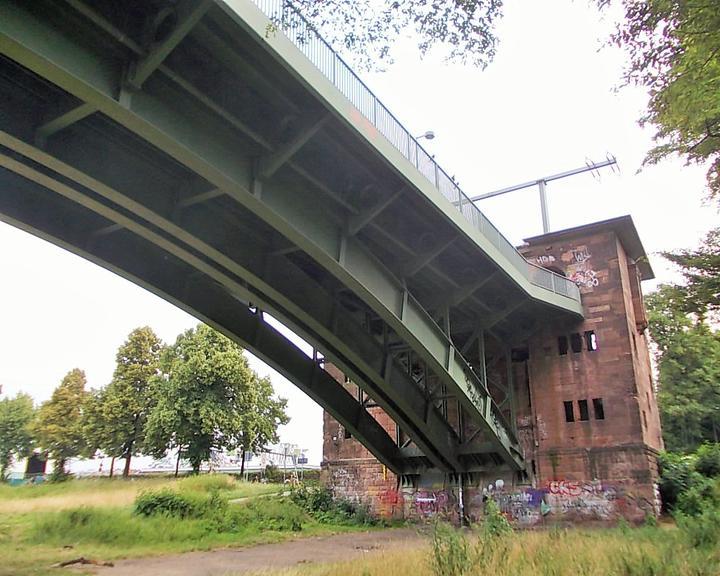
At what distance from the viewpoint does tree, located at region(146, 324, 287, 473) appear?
36.1 meters

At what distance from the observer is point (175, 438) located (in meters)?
36.7

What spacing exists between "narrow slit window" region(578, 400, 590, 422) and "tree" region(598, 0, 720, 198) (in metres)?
12.5

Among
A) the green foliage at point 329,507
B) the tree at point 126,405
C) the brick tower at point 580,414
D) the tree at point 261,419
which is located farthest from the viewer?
the tree at point 126,405

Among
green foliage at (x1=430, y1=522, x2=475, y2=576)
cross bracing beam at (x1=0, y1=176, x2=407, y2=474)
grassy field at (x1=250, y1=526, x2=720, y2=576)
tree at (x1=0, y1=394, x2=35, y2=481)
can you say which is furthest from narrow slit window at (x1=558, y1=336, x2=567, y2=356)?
tree at (x1=0, y1=394, x2=35, y2=481)

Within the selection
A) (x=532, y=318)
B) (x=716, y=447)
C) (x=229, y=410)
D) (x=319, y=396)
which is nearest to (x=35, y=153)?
(x=319, y=396)

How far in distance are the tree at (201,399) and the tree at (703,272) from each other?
27577 mm

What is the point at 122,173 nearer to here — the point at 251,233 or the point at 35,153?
the point at 35,153

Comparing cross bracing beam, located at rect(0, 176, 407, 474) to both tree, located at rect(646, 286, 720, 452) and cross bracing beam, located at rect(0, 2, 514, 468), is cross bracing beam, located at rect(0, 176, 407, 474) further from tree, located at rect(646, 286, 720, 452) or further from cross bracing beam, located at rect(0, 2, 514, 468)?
tree, located at rect(646, 286, 720, 452)

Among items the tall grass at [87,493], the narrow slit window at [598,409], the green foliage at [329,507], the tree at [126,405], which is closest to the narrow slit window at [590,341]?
the narrow slit window at [598,409]

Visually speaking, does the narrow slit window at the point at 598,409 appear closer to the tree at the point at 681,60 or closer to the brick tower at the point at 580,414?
the brick tower at the point at 580,414

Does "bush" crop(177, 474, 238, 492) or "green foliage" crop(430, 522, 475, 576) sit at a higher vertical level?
"bush" crop(177, 474, 238, 492)

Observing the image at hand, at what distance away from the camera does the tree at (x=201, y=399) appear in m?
36.1

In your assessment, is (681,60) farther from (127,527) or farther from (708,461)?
(708,461)

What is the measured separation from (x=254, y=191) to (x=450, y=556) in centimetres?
678
